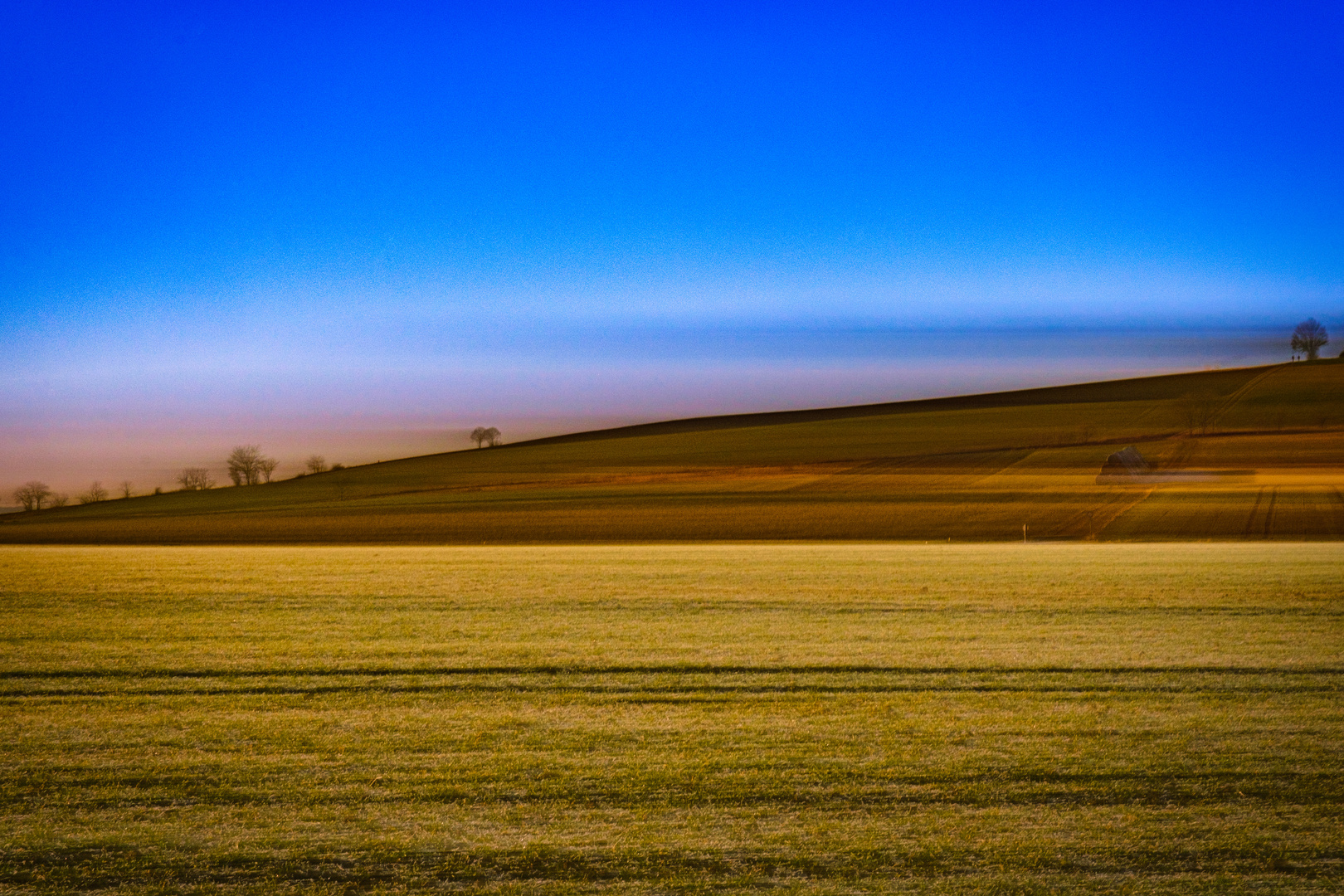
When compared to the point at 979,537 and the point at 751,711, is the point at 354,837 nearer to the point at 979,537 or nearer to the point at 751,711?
the point at 751,711

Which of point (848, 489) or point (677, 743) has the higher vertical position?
point (677, 743)

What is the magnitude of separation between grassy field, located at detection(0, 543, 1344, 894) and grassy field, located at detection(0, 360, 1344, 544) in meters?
23.1

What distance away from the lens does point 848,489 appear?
48.0 m

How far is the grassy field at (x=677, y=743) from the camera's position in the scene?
5594 millimetres

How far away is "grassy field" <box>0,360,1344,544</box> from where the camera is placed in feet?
124

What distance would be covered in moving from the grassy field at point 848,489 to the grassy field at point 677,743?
23.1m

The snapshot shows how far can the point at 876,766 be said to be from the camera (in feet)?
23.6

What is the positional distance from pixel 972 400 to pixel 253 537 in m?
77.7

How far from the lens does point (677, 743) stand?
25.7 ft

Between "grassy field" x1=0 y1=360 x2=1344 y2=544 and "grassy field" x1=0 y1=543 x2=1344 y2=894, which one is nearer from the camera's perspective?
"grassy field" x1=0 y1=543 x2=1344 y2=894

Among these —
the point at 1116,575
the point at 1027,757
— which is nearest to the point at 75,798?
the point at 1027,757

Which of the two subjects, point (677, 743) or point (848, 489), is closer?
point (677, 743)

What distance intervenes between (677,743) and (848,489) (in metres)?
41.2

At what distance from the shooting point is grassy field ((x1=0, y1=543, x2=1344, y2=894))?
559cm
